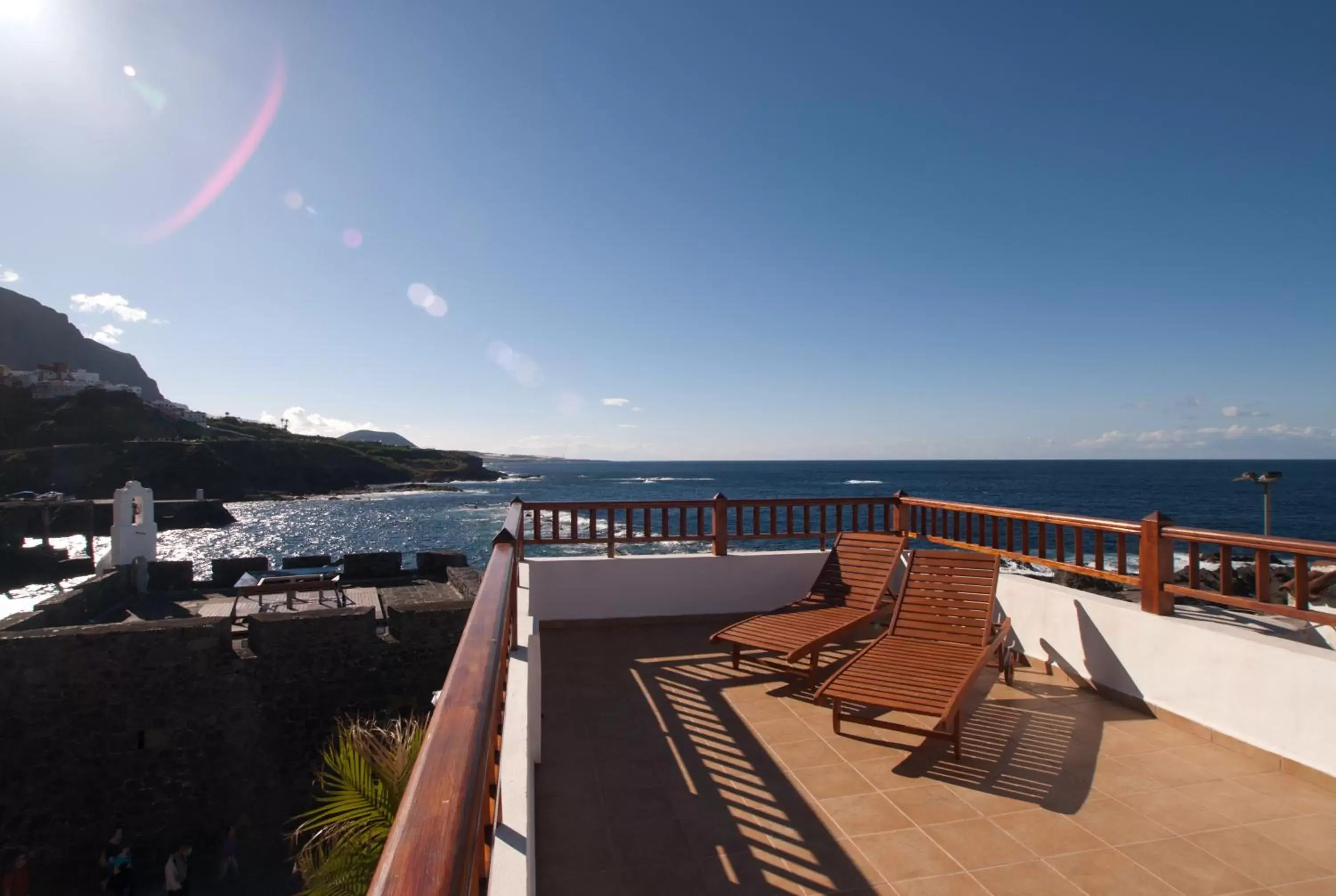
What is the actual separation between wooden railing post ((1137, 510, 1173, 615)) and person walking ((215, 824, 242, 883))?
1140 centimetres

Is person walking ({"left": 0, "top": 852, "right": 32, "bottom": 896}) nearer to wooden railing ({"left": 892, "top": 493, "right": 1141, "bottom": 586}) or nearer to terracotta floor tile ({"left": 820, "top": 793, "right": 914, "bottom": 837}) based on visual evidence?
terracotta floor tile ({"left": 820, "top": 793, "right": 914, "bottom": 837})

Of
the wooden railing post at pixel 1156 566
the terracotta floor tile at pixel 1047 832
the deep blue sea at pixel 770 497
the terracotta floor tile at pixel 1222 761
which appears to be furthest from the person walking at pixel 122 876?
the deep blue sea at pixel 770 497

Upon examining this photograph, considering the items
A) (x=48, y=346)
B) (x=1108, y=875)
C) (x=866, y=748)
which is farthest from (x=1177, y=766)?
(x=48, y=346)

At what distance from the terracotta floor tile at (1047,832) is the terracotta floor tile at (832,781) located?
23.1 inches

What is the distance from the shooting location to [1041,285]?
15.6m

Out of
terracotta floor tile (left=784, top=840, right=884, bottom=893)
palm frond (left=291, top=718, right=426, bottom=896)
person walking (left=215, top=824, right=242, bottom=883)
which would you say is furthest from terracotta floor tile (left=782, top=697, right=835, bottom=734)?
person walking (left=215, top=824, right=242, bottom=883)

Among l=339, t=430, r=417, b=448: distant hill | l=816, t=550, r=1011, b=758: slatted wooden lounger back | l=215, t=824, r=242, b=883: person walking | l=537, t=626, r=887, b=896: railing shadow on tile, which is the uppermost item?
l=339, t=430, r=417, b=448: distant hill

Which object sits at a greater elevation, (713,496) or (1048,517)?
(1048,517)

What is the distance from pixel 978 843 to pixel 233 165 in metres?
11.6

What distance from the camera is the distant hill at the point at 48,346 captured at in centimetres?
11088

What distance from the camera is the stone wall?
911cm

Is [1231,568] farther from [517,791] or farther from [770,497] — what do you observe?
[770,497]

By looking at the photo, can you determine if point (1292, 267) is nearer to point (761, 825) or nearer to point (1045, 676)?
point (1045, 676)

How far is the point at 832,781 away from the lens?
10.7 ft
